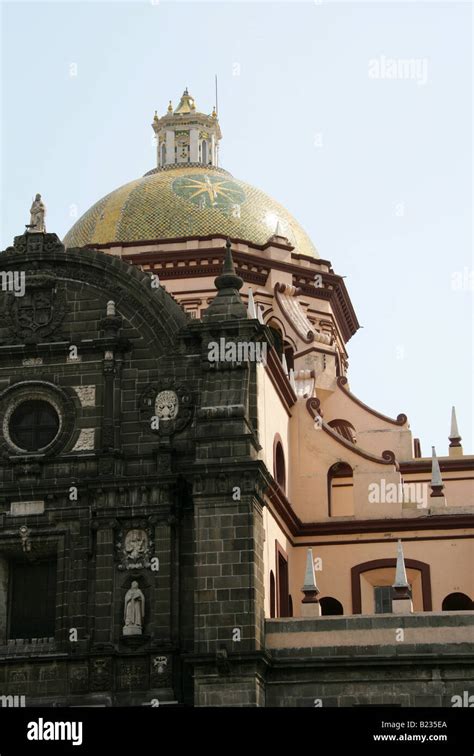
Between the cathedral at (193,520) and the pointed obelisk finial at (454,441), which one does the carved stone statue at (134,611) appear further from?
the pointed obelisk finial at (454,441)

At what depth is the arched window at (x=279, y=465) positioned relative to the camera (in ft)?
123

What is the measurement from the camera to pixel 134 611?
3275cm

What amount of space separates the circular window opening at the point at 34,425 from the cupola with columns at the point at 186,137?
66.6 ft

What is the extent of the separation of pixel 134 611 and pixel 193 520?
8.29ft

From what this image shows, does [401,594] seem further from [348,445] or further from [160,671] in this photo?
[348,445]

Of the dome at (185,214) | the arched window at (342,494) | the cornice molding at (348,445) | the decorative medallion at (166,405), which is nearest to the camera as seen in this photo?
the decorative medallion at (166,405)

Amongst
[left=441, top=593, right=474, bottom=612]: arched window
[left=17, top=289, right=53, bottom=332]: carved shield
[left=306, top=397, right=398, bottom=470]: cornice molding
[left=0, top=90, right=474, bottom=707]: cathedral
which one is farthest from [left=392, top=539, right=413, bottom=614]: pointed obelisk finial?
[left=17, top=289, right=53, bottom=332]: carved shield

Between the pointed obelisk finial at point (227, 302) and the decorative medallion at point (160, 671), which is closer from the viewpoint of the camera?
the decorative medallion at point (160, 671)

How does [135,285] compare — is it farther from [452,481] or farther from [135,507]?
[452,481]

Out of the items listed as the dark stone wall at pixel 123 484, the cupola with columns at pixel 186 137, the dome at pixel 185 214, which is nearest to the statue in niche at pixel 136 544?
the dark stone wall at pixel 123 484

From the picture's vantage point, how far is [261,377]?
117ft

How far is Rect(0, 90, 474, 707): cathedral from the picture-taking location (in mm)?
32156

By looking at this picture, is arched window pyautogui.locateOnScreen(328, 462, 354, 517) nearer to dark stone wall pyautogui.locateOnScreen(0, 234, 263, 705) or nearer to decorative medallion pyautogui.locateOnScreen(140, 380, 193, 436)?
dark stone wall pyautogui.locateOnScreen(0, 234, 263, 705)
